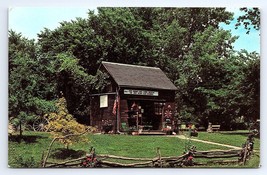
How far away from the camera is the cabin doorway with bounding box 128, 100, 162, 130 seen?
602 cm

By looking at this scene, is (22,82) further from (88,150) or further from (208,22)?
(208,22)

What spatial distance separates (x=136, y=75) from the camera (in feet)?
19.6

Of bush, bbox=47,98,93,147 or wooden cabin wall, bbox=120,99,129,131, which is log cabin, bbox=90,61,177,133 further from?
bush, bbox=47,98,93,147

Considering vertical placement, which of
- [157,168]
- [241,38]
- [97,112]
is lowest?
[157,168]

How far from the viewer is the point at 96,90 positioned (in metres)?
6.04

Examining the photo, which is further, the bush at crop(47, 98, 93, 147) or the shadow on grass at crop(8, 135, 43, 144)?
the bush at crop(47, 98, 93, 147)

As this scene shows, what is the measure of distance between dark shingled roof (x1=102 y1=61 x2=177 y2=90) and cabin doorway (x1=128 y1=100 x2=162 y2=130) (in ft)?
0.63

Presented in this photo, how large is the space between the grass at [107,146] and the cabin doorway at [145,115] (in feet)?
0.43

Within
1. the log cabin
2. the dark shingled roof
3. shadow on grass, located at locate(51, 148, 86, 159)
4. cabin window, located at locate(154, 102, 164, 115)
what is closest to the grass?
shadow on grass, located at locate(51, 148, 86, 159)

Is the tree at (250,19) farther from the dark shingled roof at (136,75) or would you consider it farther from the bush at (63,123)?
the bush at (63,123)

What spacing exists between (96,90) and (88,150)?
0.64 m

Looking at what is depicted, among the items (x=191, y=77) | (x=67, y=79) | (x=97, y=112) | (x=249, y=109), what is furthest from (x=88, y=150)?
(x=249, y=109)

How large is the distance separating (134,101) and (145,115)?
197 millimetres

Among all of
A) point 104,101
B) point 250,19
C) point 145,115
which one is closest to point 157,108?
point 145,115
